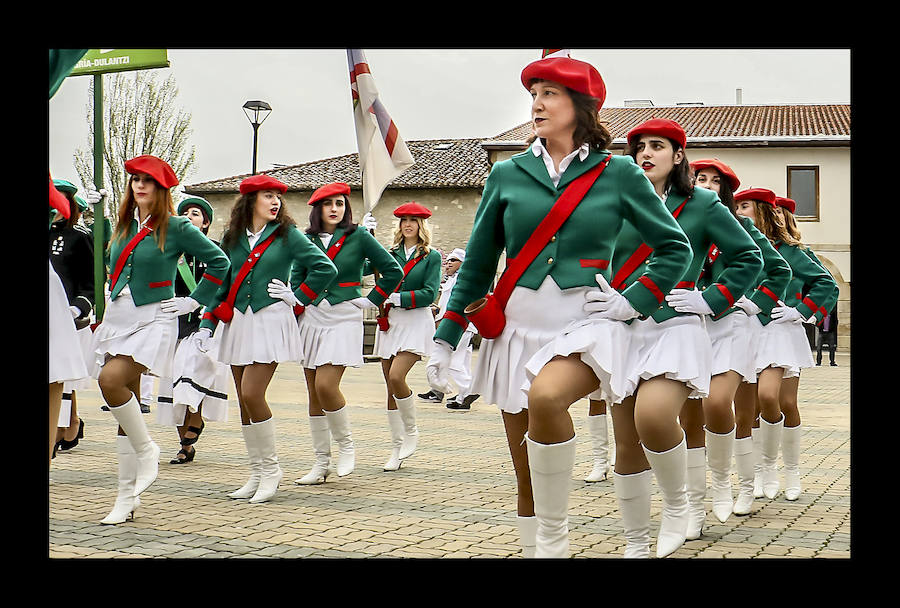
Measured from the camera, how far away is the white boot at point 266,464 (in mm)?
7234

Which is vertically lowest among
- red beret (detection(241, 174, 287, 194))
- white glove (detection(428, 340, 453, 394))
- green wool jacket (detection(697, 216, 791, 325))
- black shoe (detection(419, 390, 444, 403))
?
black shoe (detection(419, 390, 444, 403))

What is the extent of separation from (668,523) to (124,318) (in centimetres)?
342

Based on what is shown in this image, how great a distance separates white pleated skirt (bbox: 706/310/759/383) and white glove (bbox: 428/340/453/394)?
7.56 feet

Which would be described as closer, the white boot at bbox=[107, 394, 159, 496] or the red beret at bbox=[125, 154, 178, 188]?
the white boot at bbox=[107, 394, 159, 496]

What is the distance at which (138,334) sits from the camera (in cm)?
646

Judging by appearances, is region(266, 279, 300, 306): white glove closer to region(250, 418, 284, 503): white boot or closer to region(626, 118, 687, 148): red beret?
region(250, 418, 284, 503): white boot

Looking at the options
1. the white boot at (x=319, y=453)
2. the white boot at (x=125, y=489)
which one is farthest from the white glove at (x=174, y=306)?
the white boot at (x=319, y=453)

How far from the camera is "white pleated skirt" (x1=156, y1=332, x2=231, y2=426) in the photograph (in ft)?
30.2

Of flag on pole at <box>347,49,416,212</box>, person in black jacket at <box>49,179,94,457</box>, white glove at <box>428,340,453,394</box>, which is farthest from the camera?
flag on pole at <box>347,49,416,212</box>

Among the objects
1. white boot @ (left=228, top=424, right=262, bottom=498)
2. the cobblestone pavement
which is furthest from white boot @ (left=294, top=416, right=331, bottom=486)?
white boot @ (left=228, top=424, right=262, bottom=498)

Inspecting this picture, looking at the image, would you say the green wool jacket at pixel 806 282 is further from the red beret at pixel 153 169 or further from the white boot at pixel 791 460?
the red beret at pixel 153 169

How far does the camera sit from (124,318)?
258 inches

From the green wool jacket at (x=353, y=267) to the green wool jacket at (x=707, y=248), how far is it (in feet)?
11.1

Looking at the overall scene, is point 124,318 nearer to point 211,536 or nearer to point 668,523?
point 211,536
